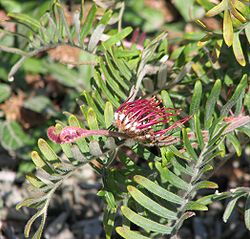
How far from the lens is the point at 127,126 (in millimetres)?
1210

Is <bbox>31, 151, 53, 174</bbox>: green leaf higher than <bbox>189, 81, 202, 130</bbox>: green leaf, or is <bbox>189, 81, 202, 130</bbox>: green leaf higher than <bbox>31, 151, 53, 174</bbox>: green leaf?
<bbox>189, 81, 202, 130</bbox>: green leaf

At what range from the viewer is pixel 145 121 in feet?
4.19

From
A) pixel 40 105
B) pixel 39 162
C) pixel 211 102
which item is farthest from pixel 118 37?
pixel 40 105

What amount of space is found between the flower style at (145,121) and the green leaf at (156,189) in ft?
0.24

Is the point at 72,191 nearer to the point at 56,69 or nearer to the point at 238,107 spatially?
the point at 56,69

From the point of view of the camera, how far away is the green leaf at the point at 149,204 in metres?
1.25

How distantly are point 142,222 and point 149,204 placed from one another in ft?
0.12

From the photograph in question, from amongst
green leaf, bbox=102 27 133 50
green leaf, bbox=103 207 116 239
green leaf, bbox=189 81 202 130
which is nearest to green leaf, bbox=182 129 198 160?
green leaf, bbox=189 81 202 130

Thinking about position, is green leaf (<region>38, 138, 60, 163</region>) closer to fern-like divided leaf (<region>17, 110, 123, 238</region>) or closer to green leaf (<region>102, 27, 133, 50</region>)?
fern-like divided leaf (<region>17, 110, 123, 238</region>)

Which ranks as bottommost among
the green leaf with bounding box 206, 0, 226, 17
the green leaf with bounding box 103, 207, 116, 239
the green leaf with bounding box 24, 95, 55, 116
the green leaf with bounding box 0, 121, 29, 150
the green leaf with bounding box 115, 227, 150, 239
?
the green leaf with bounding box 0, 121, 29, 150

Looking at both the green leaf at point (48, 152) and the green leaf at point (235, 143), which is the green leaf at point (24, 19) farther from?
the green leaf at point (235, 143)

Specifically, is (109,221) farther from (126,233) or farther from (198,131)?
(198,131)

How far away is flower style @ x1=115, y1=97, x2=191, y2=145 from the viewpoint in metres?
1.21

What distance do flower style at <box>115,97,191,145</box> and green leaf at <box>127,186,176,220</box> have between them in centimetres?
10
